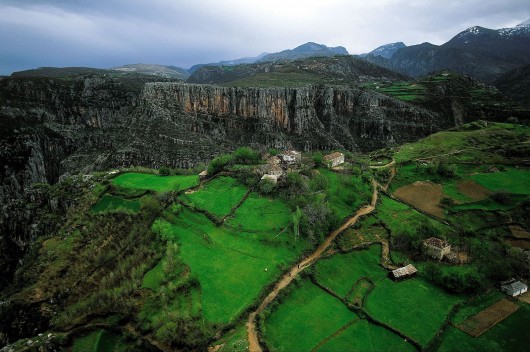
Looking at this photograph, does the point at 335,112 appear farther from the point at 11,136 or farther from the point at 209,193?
the point at 11,136

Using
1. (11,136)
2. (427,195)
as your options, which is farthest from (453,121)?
(11,136)

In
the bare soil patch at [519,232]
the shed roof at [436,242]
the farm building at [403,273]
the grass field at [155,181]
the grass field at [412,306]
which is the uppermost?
the grass field at [155,181]

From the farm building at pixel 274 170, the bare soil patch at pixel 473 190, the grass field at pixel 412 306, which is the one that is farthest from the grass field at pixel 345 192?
the bare soil patch at pixel 473 190

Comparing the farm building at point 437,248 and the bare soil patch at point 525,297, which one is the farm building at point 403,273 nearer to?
the farm building at point 437,248

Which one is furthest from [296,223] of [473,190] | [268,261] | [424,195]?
[473,190]

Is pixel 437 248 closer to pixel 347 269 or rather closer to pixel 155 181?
pixel 347 269

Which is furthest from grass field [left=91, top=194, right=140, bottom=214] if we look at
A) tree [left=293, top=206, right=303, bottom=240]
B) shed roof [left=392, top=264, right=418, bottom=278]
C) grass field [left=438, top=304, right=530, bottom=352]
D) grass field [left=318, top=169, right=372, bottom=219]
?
grass field [left=438, top=304, right=530, bottom=352]
